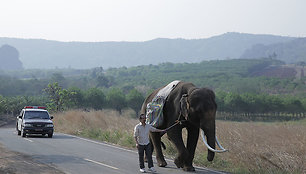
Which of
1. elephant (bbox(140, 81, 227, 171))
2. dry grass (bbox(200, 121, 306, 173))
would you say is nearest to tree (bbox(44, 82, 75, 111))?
dry grass (bbox(200, 121, 306, 173))

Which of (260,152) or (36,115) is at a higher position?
(260,152)

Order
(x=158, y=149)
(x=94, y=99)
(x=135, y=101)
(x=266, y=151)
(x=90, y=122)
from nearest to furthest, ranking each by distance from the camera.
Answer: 1. (x=266, y=151)
2. (x=158, y=149)
3. (x=90, y=122)
4. (x=94, y=99)
5. (x=135, y=101)

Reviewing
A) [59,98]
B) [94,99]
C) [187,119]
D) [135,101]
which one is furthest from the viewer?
[135,101]

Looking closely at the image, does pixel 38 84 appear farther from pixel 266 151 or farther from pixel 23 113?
pixel 266 151

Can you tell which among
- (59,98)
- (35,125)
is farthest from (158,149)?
(59,98)

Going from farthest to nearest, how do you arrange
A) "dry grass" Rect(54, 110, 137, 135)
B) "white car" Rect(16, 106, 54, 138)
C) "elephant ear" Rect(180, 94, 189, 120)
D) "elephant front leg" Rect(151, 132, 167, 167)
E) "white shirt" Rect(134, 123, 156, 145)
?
"dry grass" Rect(54, 110, 137, 135)
"white car" Rect(16, 106, 54, 138)
"elephant front leg" Rect(151, 132, 167, 167)
"white shirt" Rect(134, 123, 156, 145)
"elephant ear" Rect(180, 94, 189, 120)

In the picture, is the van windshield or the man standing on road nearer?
the man standing on road

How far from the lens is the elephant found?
11.4 metres

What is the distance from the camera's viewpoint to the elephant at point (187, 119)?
11430 millimetres

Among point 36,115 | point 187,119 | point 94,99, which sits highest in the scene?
point 187,119

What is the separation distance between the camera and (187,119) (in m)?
12.0

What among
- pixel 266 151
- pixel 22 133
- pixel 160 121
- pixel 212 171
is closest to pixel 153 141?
pixel 160 121

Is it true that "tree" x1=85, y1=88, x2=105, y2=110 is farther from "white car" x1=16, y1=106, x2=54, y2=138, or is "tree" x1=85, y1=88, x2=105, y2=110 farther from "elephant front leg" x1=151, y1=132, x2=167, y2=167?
"elephant front leg" x1=151, y1=132, x2=167, y2=167

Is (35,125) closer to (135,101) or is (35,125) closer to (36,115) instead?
(36,115)
